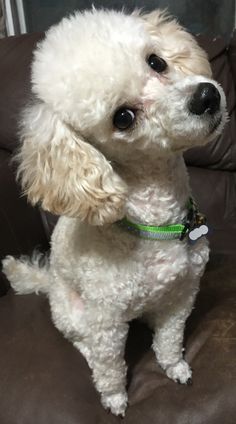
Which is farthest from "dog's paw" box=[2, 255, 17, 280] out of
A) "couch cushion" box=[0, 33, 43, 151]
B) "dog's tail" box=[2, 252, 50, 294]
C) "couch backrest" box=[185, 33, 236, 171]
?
"couch backrest" box=[185, 33, 236, 171]

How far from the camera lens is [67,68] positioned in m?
0.80

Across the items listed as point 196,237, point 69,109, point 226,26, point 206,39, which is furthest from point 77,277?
point 226,26

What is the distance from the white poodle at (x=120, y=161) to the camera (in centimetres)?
81

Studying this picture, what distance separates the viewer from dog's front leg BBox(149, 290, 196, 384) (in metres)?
1.08

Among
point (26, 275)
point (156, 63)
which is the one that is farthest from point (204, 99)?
point (26, 275)

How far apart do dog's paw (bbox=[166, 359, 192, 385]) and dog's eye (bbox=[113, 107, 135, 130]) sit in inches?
22.9

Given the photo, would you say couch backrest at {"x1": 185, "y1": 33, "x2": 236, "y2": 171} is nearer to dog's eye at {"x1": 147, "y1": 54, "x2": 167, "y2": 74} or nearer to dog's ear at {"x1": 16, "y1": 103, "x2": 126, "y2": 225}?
dog's eye at {"x1": 147, "y1": 54, "x2": 167, "y2": 74}

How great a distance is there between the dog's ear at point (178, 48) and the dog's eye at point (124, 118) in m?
0.17

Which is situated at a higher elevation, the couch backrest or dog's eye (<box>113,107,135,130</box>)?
dog's eye (<box>113,107,135,130</box>)

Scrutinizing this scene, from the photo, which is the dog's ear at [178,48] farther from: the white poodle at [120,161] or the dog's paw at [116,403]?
the dog's paw at [116,403]

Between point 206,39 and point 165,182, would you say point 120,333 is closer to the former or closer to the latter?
point 165,182

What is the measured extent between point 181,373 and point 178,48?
2.33 ft

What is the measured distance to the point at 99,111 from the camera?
2.62 feet

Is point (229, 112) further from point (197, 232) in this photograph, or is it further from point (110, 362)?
point (110, 362)
